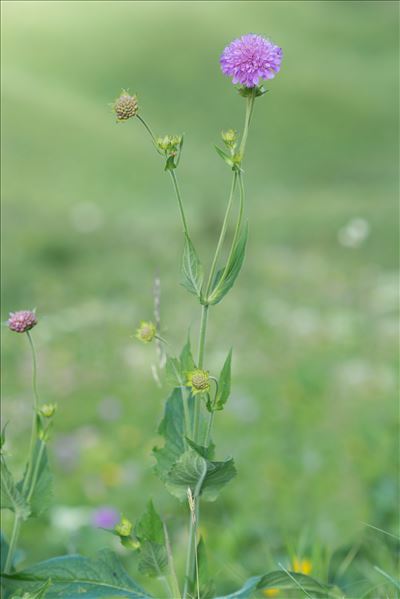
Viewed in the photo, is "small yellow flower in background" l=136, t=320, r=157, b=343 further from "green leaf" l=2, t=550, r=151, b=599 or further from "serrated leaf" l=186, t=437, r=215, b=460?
"green leaf" l=2, t=550, r=151, b=599

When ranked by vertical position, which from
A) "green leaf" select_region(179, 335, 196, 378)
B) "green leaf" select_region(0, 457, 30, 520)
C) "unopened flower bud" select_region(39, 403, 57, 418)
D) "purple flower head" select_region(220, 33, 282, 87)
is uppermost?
"purple flower head" select_region(220, 33, 282, 87)

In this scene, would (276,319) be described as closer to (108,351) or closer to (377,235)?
(108,351)

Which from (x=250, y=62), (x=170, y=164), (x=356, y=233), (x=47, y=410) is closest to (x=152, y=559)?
(x=47, y=410)

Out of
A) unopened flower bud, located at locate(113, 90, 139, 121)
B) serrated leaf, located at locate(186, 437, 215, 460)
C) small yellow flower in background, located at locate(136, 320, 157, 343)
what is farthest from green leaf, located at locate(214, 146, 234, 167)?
serrated leaf, located at locate(186, 437, 215, 460)

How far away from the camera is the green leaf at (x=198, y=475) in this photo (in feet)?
3.26

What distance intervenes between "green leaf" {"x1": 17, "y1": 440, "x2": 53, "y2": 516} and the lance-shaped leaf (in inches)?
5.4

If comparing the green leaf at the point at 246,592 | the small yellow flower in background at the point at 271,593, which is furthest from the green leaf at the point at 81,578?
the small yellow flower in background at the point at 271,593

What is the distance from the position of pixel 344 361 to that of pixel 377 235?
273 cm

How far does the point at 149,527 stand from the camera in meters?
1.06

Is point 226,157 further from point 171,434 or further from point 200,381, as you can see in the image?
point 171,434

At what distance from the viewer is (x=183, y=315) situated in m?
4.82

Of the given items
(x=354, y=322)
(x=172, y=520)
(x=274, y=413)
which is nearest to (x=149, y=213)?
(x=354, y=322)

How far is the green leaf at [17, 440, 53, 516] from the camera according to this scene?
3.62 ft

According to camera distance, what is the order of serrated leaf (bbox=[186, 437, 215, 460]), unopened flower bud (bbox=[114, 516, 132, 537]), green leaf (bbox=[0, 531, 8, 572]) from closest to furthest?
1. serrated leaf (bbox=[186, 437, 215, 460])
2. unopened flower bud (bbox=[114, 516, 132, 537])
3. green leaf (bbox=[0, 531, 8, 572])
